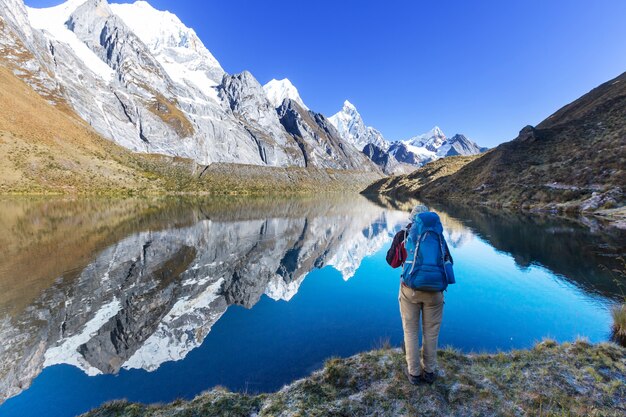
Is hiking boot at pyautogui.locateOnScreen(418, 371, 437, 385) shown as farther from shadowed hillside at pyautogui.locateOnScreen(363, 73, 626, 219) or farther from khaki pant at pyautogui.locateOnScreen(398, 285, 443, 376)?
shadowed hillside at pyautogui.locateOnScreen(363, 73, 626, 219)

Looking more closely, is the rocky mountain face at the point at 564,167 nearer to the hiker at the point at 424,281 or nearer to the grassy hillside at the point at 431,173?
the grassy hillside at the point at 431,173

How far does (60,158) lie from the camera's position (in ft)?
422

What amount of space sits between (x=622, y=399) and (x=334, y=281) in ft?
54.3

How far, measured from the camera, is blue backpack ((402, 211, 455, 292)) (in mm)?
6801

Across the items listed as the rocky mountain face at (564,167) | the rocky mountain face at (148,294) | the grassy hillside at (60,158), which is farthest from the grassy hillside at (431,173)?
the rocky mountain face at (148,294)

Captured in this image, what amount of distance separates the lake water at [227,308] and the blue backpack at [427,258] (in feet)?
18.8

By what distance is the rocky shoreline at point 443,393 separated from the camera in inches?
258

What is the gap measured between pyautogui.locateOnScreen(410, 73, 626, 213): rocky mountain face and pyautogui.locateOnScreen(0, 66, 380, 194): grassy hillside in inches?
5314

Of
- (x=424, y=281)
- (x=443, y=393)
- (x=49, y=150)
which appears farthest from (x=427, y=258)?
(x=49, y=150)

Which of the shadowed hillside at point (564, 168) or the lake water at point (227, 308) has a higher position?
the shadowed hillside at point (564, 168)

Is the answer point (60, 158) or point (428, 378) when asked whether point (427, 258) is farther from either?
point (60, 158)

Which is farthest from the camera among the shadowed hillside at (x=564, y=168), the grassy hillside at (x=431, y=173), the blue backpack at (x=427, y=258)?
the grassy hillside at (x=431, y=173)

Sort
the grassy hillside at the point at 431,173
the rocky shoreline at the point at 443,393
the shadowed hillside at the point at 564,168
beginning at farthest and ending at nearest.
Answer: the grassy hillside at the point at 431,173, the shadowed hillside at the point at 564,168, the rocky shoreline at the point at 443,393

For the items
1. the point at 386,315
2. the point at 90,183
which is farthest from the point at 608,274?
the point at 90,183
